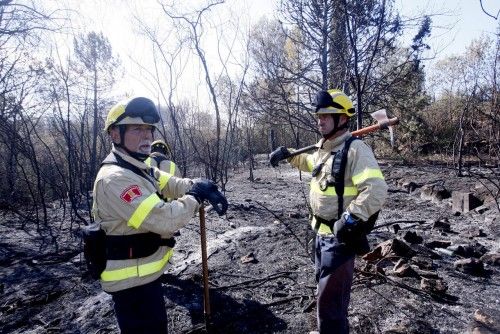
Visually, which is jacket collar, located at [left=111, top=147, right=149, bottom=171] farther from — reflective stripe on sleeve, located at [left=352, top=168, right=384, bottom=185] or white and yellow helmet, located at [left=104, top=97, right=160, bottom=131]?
reflective stripe on sleeve, located at [left=352, top=168, right=384, bottom=185]

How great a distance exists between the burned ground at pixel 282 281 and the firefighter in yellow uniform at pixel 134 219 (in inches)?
56.5

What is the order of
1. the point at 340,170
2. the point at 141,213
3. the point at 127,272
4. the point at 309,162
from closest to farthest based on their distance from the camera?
1. the point at 141,213
2. the point at 127,272
3. the point at 340,170
4. the point at 309,162

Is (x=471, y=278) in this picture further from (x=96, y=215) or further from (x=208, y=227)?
(x=208, y=227)

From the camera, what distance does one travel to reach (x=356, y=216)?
2.42m

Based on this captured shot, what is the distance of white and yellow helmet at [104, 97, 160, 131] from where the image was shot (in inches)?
91.3

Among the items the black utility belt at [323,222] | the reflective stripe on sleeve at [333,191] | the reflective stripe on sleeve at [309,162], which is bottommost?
the black utility belt at [323,222]

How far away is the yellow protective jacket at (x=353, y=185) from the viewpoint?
2.40m

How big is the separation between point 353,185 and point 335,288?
0.82 metres

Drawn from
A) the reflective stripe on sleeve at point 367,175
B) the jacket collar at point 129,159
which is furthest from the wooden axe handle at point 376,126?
the jacket collar at point 129,159


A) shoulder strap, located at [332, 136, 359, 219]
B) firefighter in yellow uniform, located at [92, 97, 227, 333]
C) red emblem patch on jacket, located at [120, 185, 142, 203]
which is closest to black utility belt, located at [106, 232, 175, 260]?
firefighter in yellow uniform, located at [92, 97, 227, 333]

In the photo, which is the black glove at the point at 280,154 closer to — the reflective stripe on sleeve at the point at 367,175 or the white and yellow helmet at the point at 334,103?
the white and yellow helmet at the point at 334,103

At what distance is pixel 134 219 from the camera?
6.76 feet

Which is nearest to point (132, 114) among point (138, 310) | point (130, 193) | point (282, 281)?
point (130, 193)

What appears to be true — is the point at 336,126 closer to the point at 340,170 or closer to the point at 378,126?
the point at 340,170
